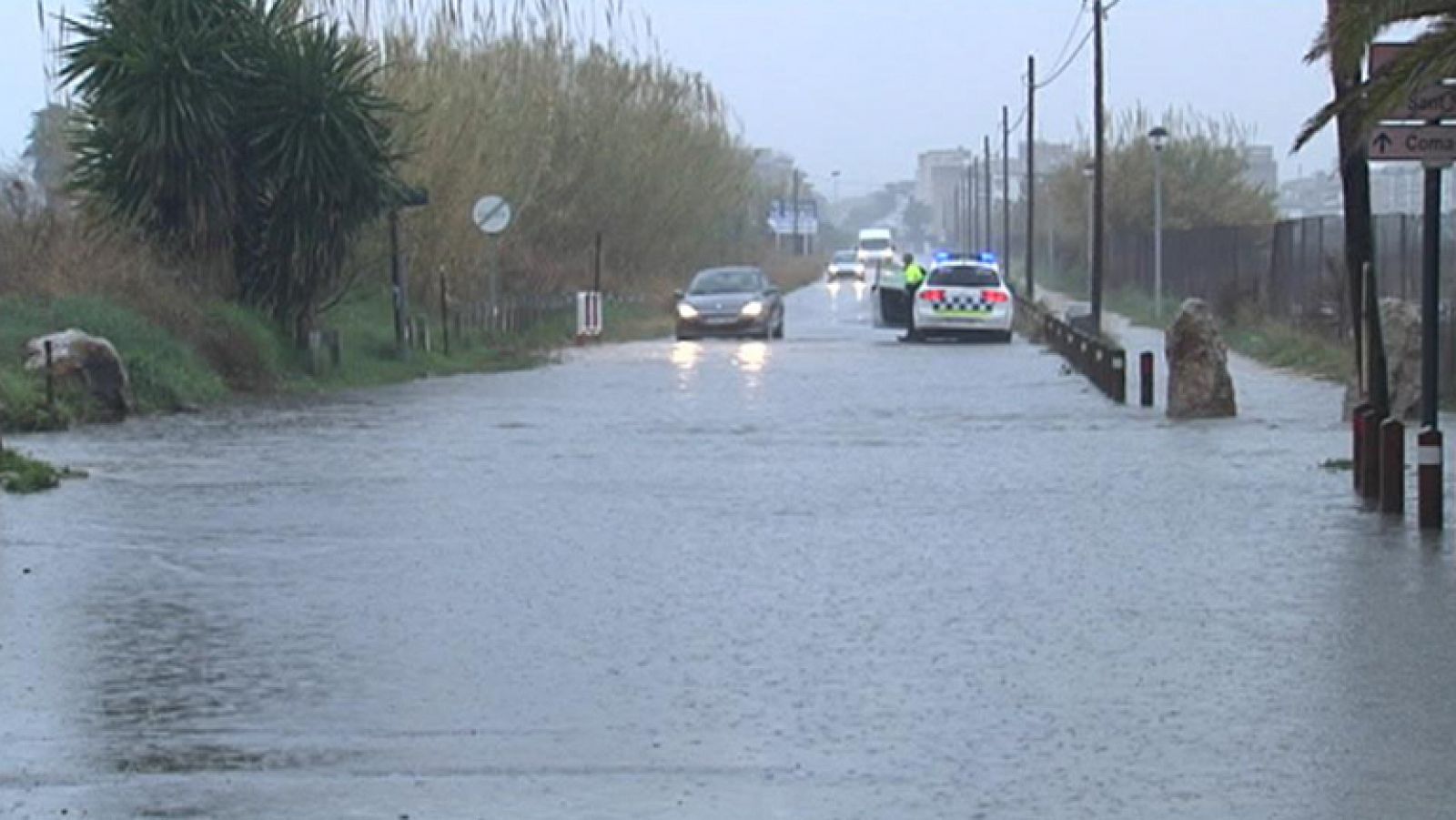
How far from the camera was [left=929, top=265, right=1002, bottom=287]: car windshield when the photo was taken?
48375 millimetres

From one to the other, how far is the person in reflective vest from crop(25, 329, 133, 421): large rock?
2473cm

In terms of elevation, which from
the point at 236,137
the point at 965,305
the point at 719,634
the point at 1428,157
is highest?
the point at 236,137

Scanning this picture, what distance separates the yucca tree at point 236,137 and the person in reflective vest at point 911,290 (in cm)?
1719

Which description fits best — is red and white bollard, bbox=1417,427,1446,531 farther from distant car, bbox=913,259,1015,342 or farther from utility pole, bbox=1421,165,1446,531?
distant car, bbox=913,259,1015,342

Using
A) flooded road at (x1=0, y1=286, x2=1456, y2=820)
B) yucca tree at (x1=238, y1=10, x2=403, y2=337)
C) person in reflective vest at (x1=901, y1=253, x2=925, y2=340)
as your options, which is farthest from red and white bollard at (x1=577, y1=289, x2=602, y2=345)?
flooded road at (x1=0, y1=286, x2=1456, y2=820)

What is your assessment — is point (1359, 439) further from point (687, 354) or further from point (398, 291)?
point (687, 354)

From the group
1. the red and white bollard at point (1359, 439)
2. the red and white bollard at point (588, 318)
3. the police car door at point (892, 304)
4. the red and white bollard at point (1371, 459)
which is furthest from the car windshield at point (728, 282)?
the red and white bollard at point (1371, 459)

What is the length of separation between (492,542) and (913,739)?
263 inches

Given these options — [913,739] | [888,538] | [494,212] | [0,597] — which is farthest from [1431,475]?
[494,212]

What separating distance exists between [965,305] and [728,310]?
15.4ft

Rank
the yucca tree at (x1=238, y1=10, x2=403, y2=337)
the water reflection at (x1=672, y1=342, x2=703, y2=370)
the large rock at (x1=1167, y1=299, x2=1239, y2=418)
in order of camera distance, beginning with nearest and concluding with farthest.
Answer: the large rock at (x1=1167, y1=299, x2=1239, y2=418)
the yucca tree at (x1=238, y1=10, x2=403, y2=337)
the water reflection at (x1=672, y1=342, x2=703, y2=370)

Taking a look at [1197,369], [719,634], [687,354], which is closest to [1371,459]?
[719,634]

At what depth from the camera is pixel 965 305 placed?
4803 centimetres

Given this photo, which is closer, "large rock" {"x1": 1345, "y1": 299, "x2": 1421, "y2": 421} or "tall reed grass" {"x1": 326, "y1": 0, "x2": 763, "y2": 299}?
"large rock" {"x1": 1345, "y1": 299, "x2": 1421, "y2": 421}
